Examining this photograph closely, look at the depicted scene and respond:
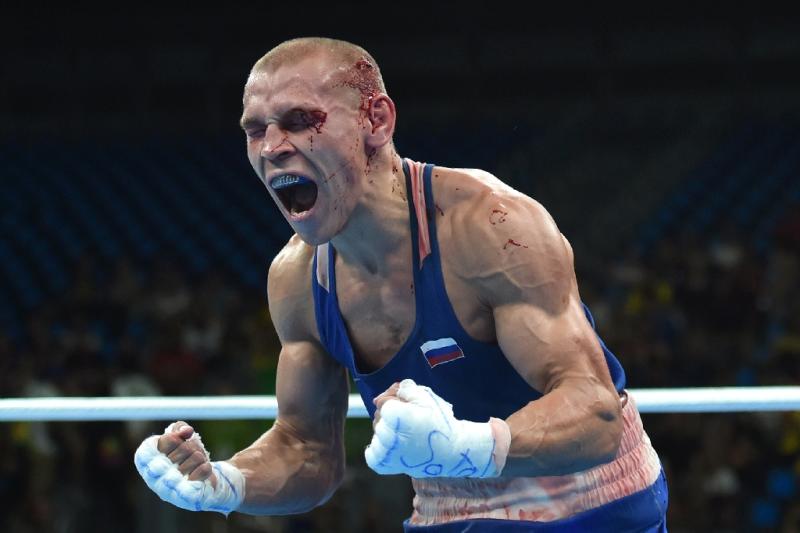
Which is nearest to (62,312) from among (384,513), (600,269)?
(384,513)

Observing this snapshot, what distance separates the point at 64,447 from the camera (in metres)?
5.15

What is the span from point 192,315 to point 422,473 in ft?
15.7

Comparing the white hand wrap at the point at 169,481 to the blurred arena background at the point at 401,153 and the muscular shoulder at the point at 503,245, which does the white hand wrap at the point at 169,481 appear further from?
the blurred arena background at the point at 401,153

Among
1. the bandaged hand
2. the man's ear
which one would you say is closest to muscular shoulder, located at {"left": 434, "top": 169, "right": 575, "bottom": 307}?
the man's ear

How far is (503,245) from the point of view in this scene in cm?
175

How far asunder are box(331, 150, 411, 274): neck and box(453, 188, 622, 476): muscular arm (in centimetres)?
12

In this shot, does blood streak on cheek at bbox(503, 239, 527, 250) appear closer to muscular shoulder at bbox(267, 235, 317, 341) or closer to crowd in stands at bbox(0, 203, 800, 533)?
muscular shoulder at bbox(267, 235, 317, 341)

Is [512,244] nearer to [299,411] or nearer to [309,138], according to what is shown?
[309,138]

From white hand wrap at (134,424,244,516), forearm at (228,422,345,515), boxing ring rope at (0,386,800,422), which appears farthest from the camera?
boxing ring rope at (0,386,800,422)

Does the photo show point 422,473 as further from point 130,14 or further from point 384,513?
point 130,14

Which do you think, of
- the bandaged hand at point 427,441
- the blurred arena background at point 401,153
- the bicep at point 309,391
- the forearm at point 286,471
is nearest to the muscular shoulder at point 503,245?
the bandaged hand at point 427,441

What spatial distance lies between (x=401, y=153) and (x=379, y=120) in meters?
8.91

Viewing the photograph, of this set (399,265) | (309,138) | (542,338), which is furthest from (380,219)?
(542,338)

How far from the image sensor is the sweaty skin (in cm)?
164
